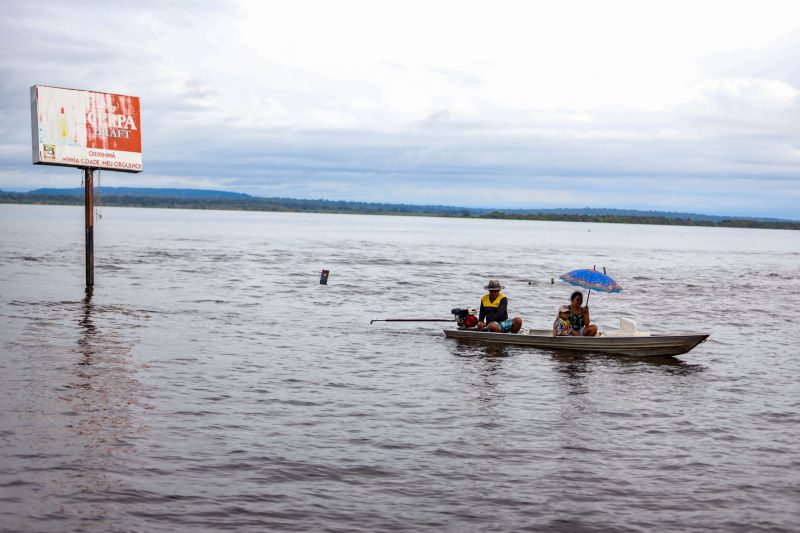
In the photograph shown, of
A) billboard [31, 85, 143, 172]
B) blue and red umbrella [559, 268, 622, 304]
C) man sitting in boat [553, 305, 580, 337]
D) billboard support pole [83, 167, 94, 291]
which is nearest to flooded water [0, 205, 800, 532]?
man sitting in boat [553, 305, 580, 337]

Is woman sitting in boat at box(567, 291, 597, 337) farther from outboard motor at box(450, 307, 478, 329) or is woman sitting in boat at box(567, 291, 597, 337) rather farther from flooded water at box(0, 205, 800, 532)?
outboard motor at box(450, 307, 478, 329)

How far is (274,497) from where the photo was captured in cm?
1012

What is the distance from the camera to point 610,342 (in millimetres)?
20766

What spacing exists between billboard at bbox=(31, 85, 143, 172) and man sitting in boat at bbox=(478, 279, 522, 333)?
1680 centimetres

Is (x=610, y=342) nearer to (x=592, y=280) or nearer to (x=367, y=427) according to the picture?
(x=592, y=280)

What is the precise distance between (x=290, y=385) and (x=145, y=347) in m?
5.95

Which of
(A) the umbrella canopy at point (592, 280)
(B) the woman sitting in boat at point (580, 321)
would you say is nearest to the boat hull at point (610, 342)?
(B) the woman sitting in boat at point (580, 321)

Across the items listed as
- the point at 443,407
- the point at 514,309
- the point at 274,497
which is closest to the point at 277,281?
the point at 514,309

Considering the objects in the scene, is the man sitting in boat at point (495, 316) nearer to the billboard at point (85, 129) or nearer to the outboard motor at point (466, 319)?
the outboard motor at point (466, 319)

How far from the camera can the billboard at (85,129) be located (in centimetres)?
2970

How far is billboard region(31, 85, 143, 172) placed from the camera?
97.5 feet

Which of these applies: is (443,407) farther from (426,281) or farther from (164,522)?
(426,281)

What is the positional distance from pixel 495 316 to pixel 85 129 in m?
18.1

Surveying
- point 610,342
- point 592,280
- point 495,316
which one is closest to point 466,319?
point 495,316
